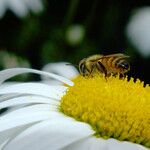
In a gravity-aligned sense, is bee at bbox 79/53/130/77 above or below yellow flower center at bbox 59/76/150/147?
above

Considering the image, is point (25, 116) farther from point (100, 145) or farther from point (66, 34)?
point (66, 34)

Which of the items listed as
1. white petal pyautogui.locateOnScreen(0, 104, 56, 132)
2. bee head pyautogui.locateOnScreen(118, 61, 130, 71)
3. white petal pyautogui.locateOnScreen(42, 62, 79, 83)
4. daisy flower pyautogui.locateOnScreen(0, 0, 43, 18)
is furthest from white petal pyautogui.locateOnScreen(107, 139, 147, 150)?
daisy flower pyautogui.locateOnScreen(0, 0, 43, 18)

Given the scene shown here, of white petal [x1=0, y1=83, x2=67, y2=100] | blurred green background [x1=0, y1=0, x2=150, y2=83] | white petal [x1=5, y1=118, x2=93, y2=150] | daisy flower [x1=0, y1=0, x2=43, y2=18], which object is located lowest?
blurred green background [x1=0, y1=0, x2=150, y2=83]

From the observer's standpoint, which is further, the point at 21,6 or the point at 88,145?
→ the point at 21,6

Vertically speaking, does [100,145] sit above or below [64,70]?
above

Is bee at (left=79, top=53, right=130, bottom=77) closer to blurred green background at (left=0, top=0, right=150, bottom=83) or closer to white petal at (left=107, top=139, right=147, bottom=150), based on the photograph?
white petal at (left=107, top=139, right=147, bottom=150)

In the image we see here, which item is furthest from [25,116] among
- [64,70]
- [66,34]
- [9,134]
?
[66,34]

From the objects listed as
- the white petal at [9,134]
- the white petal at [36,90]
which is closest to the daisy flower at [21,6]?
the white petal at [36,90]
